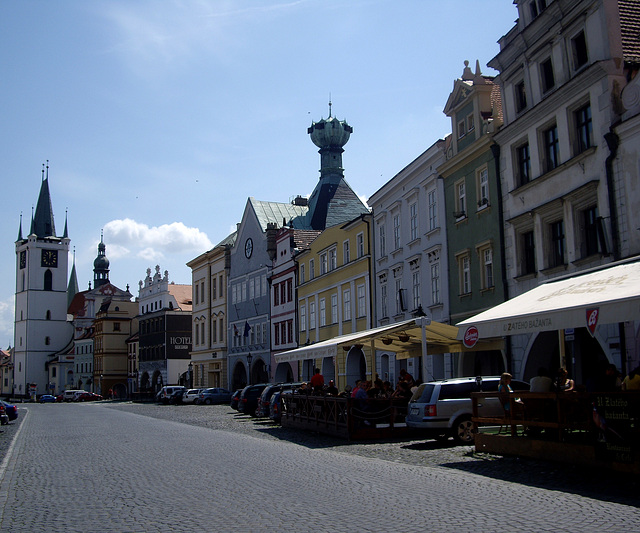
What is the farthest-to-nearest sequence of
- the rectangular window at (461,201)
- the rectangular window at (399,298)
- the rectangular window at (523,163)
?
1. the rectangular window at (399,298)
2. the rectangular window at (461,201)
3. the rectangular window at (523,163)

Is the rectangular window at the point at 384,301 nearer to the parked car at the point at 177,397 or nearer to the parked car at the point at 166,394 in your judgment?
the parked car at the point at 177,397

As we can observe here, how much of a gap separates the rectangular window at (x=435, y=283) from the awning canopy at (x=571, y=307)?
15152mm

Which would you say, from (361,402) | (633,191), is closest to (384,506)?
(361,402)

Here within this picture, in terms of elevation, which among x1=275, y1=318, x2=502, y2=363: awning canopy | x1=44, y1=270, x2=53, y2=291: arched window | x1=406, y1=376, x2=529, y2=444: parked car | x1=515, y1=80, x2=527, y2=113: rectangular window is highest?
x1=44, y1=270, x2=53, y2=291: arched window

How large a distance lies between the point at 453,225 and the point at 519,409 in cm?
1656

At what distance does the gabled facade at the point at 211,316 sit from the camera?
7000cm

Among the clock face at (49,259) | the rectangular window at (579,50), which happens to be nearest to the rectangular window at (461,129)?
the rectangular window at (579,50)

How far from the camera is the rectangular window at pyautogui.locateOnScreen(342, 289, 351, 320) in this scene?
143ft

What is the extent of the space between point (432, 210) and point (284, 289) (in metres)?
24.6

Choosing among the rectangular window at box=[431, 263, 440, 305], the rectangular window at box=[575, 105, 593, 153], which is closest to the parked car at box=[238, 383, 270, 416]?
the rectangular window at box=[431, 263, 440, 305]

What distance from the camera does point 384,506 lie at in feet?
32.7

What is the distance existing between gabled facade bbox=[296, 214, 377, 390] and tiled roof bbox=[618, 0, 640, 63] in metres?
20.3

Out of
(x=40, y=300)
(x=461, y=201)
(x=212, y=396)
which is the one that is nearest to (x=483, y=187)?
(x=461, y=201)

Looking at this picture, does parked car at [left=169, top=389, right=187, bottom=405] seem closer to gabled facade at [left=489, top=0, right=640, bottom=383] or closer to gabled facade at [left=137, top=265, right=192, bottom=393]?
gabled facade at [left=137, top=265, right=192, bottom=393]
